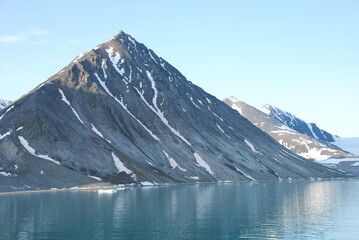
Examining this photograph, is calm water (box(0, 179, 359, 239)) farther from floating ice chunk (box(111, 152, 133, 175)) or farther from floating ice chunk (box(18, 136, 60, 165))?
floating ice chunk (box(111, 152, 133, 175))

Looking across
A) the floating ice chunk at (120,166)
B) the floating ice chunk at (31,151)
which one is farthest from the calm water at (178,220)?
the floating ice chunk at (120,166)

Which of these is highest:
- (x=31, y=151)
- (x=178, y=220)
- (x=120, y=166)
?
(x=31, y=151)

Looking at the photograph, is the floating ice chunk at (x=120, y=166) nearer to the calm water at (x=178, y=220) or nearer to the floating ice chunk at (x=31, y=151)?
the floating ice chunk at (x=31, y=151)

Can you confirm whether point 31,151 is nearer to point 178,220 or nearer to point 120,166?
point 120,166

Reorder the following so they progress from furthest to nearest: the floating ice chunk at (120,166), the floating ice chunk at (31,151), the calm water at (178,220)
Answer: the floating ice chunk at (120,166)
the floating ice chunk at (31,151)
the calm water at (178,220)

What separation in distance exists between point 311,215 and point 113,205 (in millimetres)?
42271

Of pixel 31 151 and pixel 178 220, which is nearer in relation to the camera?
pixel 178 220

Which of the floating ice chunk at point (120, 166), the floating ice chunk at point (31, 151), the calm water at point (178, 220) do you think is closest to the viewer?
the calm water at point (178, 220)

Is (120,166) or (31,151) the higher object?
(31,151)

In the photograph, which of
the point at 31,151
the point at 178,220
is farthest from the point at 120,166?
the point at 178,220

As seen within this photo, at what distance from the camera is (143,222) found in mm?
74062

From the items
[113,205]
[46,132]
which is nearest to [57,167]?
[46,132]

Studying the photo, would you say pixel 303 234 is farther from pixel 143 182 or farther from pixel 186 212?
pixel 143 182

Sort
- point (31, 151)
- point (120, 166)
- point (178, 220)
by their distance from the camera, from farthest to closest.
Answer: point (120, 166) < point (31, 151) < point (178, 220)
